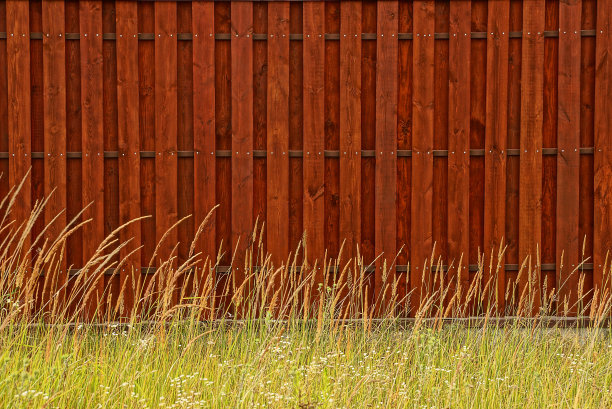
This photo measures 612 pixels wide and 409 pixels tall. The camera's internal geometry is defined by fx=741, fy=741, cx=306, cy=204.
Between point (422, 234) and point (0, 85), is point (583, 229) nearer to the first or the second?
point (422, 234)

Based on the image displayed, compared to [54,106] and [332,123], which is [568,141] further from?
[54,106]

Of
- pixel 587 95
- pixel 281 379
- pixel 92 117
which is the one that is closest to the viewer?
pixel 281 379

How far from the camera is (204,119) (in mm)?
4586

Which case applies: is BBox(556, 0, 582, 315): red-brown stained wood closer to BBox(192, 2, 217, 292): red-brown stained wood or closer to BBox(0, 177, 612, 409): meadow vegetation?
BBox(0, 177, 612, 409): meadow vegetation

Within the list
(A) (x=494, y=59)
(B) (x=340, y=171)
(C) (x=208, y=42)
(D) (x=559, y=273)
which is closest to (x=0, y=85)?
(C) (x=208, y=42)

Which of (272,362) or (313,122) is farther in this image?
(313,122)

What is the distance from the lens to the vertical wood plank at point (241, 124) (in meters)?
4.55

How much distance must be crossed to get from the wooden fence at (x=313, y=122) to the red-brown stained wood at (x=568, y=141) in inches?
0.5

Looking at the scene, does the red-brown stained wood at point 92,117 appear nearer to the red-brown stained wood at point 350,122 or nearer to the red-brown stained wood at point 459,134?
the red-brown stained wood at point 350,122

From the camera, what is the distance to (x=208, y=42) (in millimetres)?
4566

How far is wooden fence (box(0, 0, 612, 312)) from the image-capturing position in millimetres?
4570

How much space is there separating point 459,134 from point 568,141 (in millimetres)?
696

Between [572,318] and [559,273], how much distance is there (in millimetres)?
287

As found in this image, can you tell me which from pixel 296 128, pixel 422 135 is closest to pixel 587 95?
pixel 422 135
